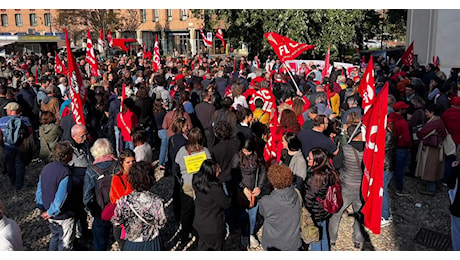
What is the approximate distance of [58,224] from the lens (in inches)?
188

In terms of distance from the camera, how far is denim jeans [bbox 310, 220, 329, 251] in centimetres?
491

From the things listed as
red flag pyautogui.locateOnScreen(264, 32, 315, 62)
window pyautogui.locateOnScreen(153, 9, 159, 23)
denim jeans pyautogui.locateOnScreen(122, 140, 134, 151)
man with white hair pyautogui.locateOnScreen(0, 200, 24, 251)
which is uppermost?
window pyautogui.locateOnScreen(153, 9, 159, 23)

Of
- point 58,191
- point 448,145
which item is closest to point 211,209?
point 58,191

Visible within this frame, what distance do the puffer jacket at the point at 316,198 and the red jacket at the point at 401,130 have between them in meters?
2.71

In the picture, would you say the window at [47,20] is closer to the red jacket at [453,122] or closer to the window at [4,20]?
the window at [4,20]

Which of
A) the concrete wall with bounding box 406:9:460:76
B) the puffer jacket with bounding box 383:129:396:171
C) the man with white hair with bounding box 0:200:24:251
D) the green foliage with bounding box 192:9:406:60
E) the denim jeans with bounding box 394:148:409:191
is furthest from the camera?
the green foliage with bounding box 192:9:406:60

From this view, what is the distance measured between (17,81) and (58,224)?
28.7 ft

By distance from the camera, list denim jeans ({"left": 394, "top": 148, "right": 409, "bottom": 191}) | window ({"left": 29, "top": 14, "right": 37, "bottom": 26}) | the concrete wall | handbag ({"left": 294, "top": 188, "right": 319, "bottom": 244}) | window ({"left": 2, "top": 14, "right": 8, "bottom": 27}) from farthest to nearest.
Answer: window ({"left": 2, "top": 14, "right": 8, "bottom": 27}) → window ({"left": 29, "top": 14, "right": 37, "bottom": 26}) → the concrete wall → denim jeans ({"left": 394, "top": 148, "right": 409, "bottom": 191}) → handbag ({"left": 294, "top": 188, "right": 319, "bottom": 244})

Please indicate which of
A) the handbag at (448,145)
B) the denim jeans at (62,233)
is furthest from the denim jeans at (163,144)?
the handbag at (448,145)

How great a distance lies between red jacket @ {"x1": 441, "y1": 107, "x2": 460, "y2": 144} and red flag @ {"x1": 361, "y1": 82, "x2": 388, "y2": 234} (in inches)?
155

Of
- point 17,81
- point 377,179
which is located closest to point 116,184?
point 377,179

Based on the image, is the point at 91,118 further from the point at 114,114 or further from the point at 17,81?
the point at 17,81

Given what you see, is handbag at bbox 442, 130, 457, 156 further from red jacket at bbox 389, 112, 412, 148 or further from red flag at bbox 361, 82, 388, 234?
red flag at bbox 361, 82, 388, 234

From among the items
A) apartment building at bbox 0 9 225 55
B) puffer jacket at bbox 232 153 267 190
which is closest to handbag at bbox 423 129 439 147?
puffer jacket at bbox 232 153 267 190
